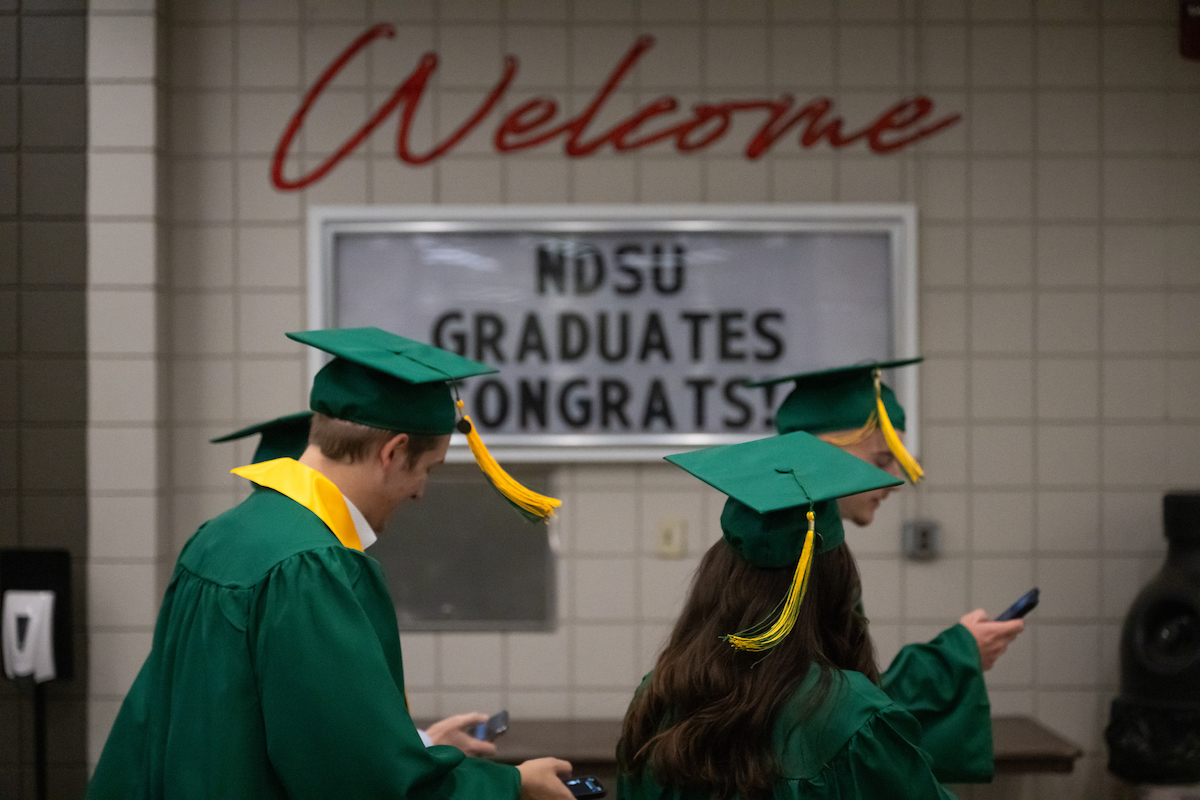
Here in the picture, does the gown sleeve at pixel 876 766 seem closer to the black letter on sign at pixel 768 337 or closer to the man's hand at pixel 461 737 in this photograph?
the man's hand at pixel 461 737

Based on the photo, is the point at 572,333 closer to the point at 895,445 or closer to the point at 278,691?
the point at 895,445

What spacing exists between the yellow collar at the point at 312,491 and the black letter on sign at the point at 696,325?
1.72 meters

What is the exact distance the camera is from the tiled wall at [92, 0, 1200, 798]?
3039 mm

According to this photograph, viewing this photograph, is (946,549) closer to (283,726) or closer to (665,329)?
(665,329)

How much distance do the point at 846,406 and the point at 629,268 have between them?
121cm

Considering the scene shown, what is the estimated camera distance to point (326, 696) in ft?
4.24

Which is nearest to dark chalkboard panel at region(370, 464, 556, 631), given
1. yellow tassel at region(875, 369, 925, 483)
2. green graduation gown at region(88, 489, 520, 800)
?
yellow tassel at region(875, 369, 925, 483)

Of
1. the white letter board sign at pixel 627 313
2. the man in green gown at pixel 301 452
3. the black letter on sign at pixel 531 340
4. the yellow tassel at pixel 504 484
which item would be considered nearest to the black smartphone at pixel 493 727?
the man in green gown at pixel 301 452

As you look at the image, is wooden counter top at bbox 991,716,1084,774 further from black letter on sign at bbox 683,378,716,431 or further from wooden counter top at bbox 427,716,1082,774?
black letter on sign at bbox 683,378,716,431

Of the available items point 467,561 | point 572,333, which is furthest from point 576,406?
point 467,561

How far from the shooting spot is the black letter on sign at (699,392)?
3.04m

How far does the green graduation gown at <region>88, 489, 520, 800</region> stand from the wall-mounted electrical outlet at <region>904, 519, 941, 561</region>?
201cm

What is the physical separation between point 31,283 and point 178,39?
91 centimetres

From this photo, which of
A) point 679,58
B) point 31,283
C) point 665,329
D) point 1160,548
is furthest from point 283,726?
point 1160,548
